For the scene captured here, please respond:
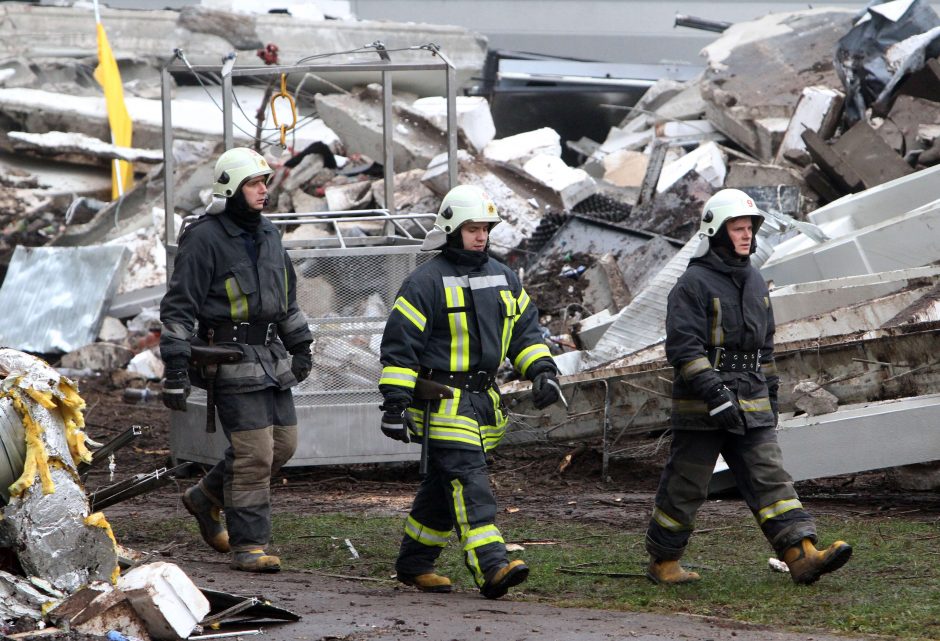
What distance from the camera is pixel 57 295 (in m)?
12.0

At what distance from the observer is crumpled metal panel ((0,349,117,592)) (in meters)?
4.41

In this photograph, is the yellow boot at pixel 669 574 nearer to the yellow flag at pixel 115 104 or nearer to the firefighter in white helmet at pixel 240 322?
the firefighter in white helmet at pixel 240 322

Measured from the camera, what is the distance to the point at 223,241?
227 inches

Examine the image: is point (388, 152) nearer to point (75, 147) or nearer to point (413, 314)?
point (413, 314)

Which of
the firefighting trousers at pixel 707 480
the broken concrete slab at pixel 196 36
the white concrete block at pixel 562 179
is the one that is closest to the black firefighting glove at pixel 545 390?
the firefighting trousers at pixel 707 480

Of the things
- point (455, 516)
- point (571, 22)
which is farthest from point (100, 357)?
point (571, 22)

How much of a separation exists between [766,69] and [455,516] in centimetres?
1136

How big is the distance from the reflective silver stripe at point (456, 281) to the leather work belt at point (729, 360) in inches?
41.7

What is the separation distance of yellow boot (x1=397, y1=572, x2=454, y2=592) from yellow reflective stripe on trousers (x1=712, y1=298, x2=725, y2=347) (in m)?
1.50

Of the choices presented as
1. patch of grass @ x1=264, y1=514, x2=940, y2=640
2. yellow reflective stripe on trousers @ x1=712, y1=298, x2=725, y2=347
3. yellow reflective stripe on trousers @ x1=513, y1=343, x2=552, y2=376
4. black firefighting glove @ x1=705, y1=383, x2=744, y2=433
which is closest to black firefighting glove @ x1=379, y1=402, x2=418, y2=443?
yellow reflective stripe on trousers @ x1=513, y1=343, x2=552, y2=376

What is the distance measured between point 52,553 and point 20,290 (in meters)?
8.11

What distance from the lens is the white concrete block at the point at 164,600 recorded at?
4.18 m

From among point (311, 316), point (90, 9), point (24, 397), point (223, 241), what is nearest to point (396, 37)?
point (90, 9)

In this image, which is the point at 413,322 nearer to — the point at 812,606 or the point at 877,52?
the point at 812,606
